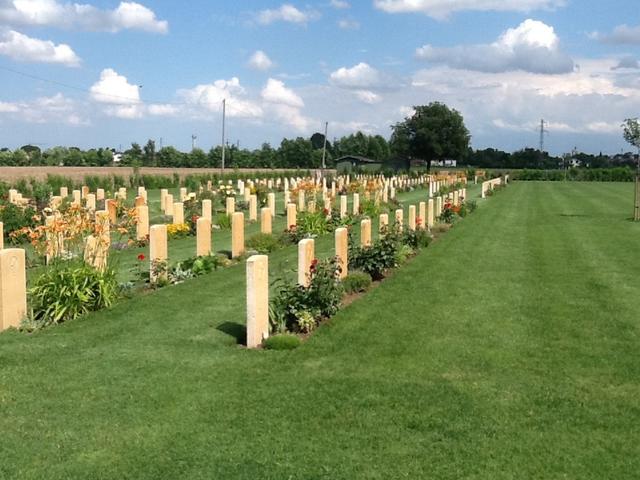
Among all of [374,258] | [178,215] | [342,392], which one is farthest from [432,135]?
[342,392]

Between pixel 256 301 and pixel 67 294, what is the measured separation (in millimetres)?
2525

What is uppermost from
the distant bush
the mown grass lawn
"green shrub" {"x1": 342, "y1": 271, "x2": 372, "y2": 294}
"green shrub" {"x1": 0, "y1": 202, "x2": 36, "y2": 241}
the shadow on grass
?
the distant bush

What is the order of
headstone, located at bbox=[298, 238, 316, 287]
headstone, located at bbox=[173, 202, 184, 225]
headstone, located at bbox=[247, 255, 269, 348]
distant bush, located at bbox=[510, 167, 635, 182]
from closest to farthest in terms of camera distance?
headstone, located at bbox=[247, 255, 269, 348]
headstone, located at bbox=[298, 238, 316, 287]
headstone, located at bbox=[173, 202, 184, 225]
distant bush, located at bbox=[510, 167, 635, 182]

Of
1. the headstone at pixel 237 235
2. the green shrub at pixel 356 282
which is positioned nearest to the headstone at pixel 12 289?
the green shrub at pixel 356 282

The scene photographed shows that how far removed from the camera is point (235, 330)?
7.75 metres

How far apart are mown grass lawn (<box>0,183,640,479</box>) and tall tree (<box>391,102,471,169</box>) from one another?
81.6 m

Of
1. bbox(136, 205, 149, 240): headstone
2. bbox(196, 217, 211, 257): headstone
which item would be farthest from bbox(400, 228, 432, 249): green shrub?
bbox(136, 205, 149, 240): headstone

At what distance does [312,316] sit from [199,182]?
35441 millimetres

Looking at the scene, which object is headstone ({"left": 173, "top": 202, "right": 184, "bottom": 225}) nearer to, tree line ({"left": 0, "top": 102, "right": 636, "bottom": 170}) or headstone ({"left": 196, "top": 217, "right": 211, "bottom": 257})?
headstone ({"left": 196, "top": 217, "right": 211, "bottom": 257})

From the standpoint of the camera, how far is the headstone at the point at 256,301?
7.04 meters

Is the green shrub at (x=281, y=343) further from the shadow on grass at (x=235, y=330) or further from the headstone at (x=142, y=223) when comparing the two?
the headstone at (x=142, y=223)

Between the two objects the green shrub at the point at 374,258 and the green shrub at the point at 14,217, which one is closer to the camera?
the green shrub at the point at 374,258

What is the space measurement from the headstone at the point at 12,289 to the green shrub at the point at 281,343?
108 inches

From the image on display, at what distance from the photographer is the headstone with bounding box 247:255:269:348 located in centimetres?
704
